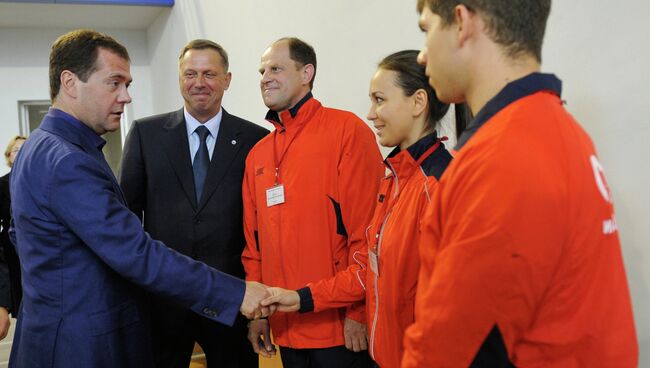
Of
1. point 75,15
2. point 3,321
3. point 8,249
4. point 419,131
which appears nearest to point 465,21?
point 419,131

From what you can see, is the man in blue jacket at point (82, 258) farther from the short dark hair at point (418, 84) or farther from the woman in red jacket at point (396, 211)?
the short dark hair at point (418, 84)

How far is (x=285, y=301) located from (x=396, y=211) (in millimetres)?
546

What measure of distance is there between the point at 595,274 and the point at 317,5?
2.68m

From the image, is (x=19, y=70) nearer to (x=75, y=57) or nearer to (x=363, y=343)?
(x=75, y=57)

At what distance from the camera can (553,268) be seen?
772 mm

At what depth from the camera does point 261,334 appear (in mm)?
2076

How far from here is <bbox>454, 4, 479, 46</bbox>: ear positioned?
2.87ft

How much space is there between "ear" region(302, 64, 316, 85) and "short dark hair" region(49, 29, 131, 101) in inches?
29.0

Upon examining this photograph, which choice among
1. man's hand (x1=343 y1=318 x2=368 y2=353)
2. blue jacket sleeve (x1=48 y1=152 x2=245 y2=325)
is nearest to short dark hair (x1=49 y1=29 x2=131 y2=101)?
blue jacket sleeve (x1=48 y1=152 x2=245 y2=325)

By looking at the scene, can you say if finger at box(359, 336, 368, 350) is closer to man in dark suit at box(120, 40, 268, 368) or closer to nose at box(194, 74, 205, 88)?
man in dark suit at box(120, 40, 268, 368)

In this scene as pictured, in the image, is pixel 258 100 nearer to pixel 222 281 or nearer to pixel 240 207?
pixel 240 207

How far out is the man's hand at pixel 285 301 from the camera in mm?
1771

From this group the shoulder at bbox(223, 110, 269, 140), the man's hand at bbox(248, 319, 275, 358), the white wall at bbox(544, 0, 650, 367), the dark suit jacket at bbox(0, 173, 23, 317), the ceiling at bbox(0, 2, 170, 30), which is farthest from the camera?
the ceiling at bbox(0, 2, 170, 30)

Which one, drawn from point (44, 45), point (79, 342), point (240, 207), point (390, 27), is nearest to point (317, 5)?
point (390, 27)
